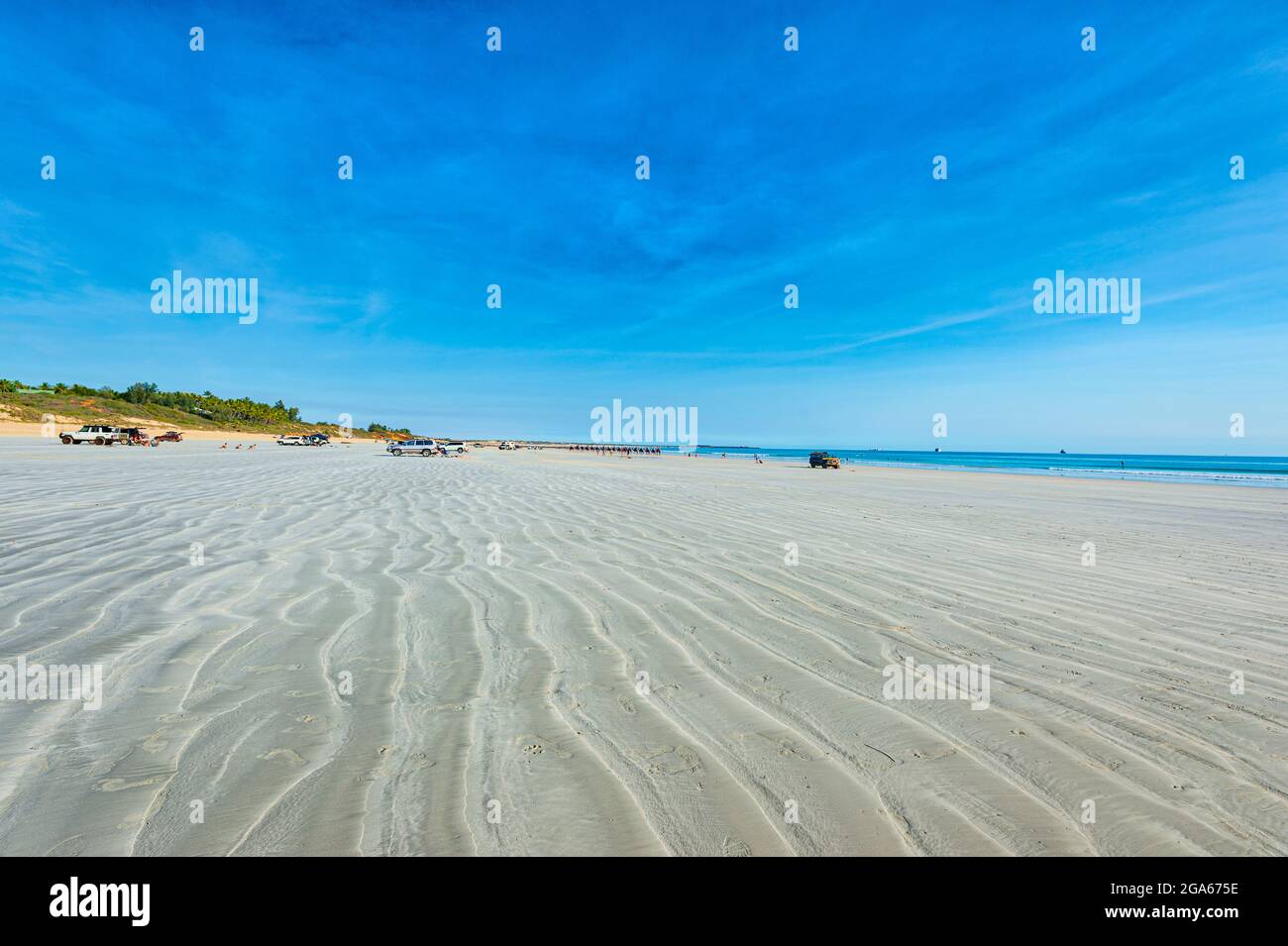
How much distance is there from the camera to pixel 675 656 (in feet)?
11.9

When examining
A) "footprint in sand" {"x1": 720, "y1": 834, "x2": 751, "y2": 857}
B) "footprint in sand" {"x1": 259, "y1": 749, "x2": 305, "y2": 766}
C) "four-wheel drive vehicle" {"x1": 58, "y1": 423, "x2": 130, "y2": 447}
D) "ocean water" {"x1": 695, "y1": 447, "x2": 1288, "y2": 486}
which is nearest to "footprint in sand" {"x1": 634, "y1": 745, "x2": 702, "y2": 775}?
"footprint in sand" {"x1": 720, "y1": 834, "x2": 751, "y2": 857}

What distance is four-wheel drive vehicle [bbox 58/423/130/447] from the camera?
38447 millimetres

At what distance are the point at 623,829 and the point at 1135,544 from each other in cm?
947

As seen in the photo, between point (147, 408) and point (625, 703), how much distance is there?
299ft

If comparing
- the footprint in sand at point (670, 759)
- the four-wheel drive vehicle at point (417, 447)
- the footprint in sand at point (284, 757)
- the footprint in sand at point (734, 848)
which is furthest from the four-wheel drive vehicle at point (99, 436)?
the footprint in sand at point (734, 848)

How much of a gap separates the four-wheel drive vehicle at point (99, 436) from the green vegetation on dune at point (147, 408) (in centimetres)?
2049

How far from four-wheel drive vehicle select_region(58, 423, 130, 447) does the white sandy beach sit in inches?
1712

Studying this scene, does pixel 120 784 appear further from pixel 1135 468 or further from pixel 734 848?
pixel 1135 468

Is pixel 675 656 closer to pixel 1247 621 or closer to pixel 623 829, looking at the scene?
pixel 623 829

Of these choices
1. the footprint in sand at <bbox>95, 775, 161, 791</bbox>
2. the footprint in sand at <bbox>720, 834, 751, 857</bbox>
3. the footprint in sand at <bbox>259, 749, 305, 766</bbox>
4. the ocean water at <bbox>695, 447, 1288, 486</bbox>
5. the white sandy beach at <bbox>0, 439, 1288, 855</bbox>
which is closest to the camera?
the footprint in sand at <bbox>720, 834, 751, 857</bbox>

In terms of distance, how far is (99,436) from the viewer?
3878cm

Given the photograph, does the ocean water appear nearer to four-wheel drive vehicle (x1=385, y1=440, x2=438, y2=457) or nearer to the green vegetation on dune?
four-wheel drive vehicle (x1=385, y1=440, x2=438, y2=457)
